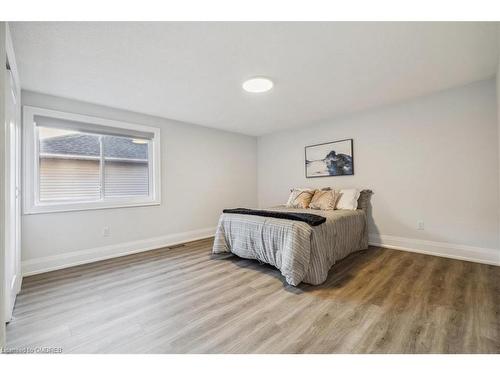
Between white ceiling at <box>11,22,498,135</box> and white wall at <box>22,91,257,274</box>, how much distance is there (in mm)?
719

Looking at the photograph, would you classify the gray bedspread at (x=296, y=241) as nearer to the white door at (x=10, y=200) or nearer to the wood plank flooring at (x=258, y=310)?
the wood plank flooring at (x=258, y=310)

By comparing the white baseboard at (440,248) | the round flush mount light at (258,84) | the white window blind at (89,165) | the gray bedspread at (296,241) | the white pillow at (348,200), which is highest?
the round flush mount light at (258,84)

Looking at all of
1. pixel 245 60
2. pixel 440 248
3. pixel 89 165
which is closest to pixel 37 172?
pixel 89 165

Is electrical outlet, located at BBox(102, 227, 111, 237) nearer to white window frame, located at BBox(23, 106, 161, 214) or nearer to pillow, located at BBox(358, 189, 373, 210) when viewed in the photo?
white window frame, located at BBox(23, 106, 161, 214)

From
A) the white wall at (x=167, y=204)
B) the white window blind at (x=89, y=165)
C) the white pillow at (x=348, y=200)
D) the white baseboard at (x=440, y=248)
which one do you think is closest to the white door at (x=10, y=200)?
the white window blind at (x=89, y=165)

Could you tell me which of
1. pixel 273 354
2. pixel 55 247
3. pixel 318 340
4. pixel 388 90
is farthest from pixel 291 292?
pixel 55 247

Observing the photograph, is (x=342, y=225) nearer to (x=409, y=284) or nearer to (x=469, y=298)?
(x=409, y=284)

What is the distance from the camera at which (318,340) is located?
139cm

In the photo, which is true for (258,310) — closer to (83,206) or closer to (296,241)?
(296,241)

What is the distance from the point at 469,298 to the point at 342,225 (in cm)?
125

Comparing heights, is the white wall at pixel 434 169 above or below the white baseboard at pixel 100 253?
above

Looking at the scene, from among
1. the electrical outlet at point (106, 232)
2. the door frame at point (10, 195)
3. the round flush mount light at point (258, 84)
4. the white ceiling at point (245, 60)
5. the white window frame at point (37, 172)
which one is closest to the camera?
the door frame at point (10, 195)

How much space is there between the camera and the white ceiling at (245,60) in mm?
1661

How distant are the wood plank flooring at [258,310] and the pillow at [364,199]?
3.38ft
